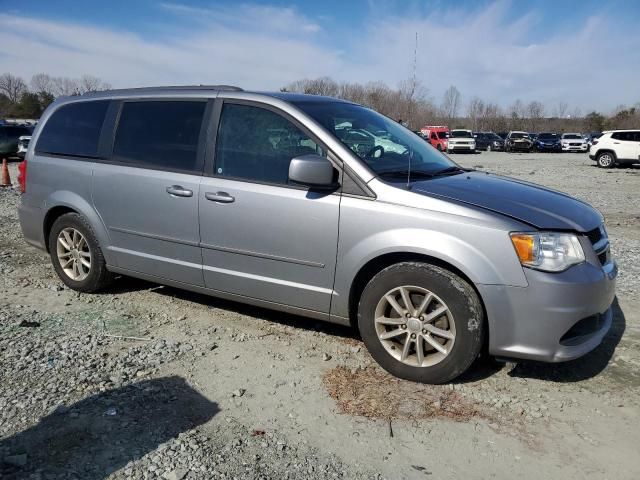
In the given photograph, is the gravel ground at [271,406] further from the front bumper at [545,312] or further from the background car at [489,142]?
the background car at [489,142]

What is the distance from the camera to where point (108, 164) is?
15.4 feet

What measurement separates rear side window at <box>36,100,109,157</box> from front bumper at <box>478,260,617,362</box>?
3.68 meters

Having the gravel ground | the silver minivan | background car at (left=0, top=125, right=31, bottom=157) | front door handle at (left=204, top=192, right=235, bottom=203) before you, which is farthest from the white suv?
background car at (left=0, top=125, right=31, bottom=157)

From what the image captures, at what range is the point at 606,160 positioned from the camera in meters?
24.5

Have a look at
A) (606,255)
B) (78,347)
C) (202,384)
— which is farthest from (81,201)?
(606,255)

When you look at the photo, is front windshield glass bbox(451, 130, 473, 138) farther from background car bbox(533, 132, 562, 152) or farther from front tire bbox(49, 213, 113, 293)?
front tire bbox(49, 213, 113, 293)

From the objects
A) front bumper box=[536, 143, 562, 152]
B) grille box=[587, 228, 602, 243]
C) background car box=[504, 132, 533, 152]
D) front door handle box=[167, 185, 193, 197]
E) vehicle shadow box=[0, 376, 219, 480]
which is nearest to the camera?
vehicle shadow box=[0, 376, 219, 480]

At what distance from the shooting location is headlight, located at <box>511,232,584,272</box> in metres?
3.15

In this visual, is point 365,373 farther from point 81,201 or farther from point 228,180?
point 81,201

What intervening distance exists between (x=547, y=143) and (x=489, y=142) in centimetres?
442

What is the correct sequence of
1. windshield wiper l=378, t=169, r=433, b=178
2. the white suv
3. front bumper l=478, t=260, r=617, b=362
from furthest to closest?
1. the white suv
2. windshield wiper l=378, t=169, r=433, b=178
3. front bumper l=478, t=260, r=617, b=362

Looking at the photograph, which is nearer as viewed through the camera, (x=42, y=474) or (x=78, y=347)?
(x=42, y=474)

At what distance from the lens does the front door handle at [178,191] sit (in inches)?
164

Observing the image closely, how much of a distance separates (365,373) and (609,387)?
1578 millimetres
